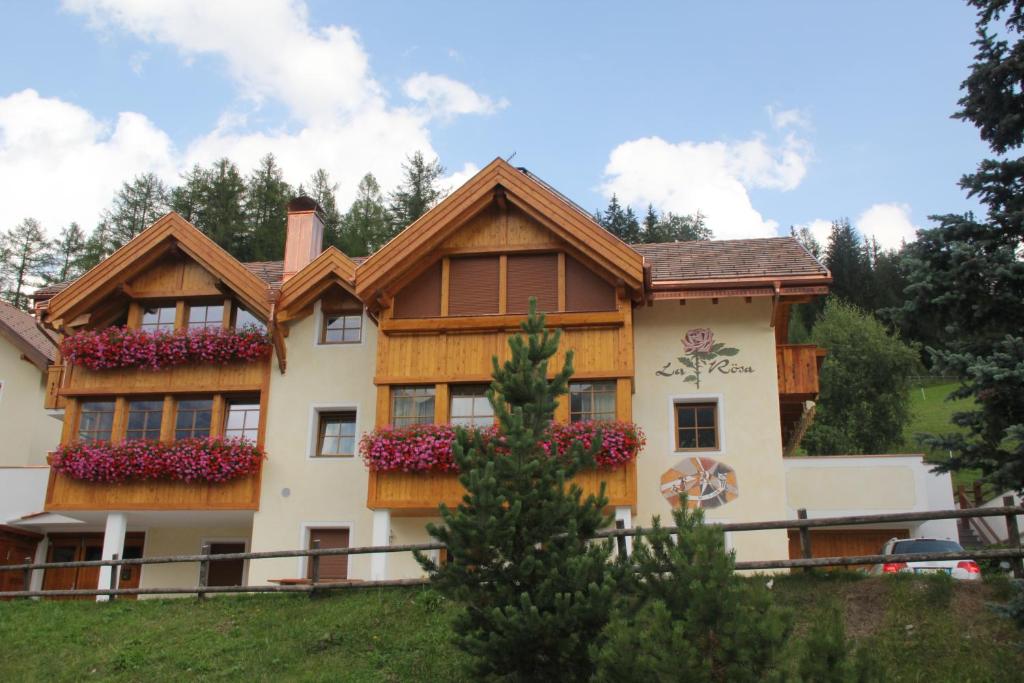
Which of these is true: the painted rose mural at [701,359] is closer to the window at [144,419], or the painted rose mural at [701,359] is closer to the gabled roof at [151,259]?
the gabled roof at [151,259]

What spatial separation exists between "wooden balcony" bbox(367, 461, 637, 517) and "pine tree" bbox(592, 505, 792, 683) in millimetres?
10268

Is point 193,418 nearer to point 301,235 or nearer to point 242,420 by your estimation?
point 242,420

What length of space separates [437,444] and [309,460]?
3.85 metres

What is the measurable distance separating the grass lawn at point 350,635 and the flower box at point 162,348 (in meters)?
5.91

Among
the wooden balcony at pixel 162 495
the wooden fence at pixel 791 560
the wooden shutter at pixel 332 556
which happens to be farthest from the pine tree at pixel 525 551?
the wooden balcony at pixel 162 495

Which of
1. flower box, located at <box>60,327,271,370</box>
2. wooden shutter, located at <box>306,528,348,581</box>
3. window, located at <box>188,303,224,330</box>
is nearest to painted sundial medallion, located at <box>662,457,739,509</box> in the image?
wooden shutter, located at <box>306,528,348,581</box>

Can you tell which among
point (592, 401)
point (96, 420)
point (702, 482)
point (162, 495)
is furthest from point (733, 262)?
point (96, 420)

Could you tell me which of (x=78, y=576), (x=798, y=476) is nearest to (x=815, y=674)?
(x=798, y=476)

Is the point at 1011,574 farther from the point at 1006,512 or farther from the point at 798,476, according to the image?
the point at 798,476

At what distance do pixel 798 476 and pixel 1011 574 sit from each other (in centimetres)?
1114

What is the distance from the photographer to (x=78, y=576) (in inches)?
1058

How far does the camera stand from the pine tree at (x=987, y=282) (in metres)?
11.4

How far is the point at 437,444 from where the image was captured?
20578mm

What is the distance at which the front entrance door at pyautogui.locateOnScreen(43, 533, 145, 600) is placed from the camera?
26.4m
